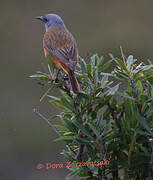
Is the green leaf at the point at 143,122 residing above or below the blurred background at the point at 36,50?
below

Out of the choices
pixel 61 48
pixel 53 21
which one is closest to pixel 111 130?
pixel 61 48

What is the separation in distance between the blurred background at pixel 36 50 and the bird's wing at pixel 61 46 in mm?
2220

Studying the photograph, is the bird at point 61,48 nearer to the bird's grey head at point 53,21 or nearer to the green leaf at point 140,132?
the bird's grey head at point 53,21

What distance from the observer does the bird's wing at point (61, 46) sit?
91.8 inches

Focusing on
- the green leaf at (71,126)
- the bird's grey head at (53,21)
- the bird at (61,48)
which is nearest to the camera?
the green leaf at (71,126)

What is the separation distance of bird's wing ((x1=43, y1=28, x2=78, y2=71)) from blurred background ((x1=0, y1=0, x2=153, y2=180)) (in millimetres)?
2220

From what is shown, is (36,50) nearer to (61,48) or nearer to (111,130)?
(61,48)

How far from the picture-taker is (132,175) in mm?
1328

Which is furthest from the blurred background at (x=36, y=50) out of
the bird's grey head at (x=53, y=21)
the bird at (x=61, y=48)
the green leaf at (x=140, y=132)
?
the green leaf at (x=140, y=132)

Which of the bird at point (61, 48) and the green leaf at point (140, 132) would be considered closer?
the green leaf at point (140, 132)

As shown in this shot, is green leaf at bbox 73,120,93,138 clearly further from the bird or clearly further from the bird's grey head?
the bird's grey head

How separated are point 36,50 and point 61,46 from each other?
3.09m

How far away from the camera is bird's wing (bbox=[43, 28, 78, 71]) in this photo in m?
2.33

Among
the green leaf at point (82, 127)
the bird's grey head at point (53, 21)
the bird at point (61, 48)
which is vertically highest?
the bird's grey head at point (53, 21)
